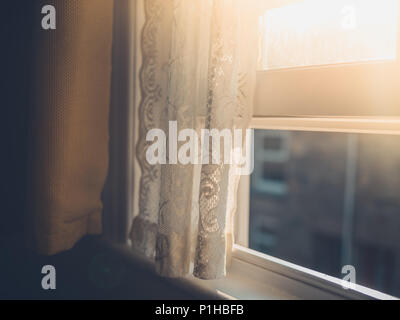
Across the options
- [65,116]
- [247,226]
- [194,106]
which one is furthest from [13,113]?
[247,226]

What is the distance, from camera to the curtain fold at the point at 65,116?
0.94 metres

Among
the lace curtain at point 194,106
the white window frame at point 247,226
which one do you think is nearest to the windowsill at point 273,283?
the white window frame at point 247,226

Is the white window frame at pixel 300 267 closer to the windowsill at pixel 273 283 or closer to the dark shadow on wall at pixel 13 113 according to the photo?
the windowsill at pixel 273 283

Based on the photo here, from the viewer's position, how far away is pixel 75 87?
96 centimetres

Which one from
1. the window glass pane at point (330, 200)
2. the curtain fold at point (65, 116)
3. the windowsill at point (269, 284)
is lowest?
the window glass pane at point (330, 200)

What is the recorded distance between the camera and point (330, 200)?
15711 mm

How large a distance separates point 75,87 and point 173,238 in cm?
53

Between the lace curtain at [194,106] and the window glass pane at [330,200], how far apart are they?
1338 cm

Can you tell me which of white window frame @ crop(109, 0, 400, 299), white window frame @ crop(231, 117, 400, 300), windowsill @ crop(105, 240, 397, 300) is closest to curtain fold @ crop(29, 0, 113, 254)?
white window frame @ crop(109, 0, 400, 299)

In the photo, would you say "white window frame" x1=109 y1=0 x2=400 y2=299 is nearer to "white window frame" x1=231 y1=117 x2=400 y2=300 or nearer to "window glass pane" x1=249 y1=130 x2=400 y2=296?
"white window frame" x1=231 y1=117 x2=400 y2=300

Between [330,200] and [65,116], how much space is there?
642 inches

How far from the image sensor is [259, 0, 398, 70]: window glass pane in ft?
2.30

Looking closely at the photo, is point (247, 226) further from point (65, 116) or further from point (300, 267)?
point (65, 116)

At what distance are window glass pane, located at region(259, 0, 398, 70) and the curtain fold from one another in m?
0.51
